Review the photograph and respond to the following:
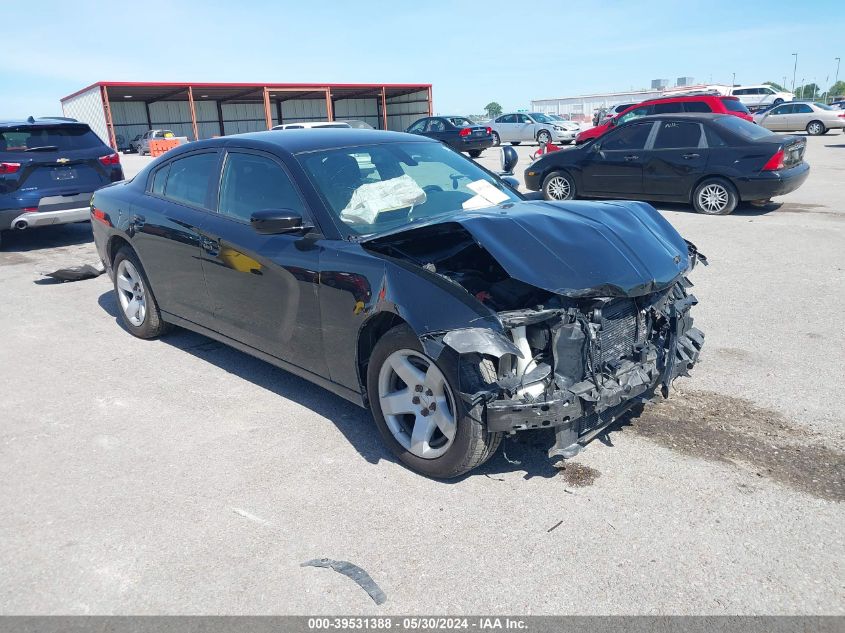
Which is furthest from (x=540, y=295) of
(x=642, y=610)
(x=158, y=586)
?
(x=158, y=586)

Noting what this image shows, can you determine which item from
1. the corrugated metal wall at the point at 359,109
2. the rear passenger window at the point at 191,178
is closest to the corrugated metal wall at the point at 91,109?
the corrugated metal wall at the point at 359,109

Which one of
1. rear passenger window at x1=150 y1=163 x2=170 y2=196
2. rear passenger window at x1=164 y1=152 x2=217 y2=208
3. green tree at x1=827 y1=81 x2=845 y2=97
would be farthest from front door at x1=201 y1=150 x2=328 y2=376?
green tree at x1=827 y1=81 x2=845 y2=97

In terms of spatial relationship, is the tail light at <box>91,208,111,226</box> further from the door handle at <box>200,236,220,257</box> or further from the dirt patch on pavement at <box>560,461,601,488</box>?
the dirt patch on pavement at <box>560,461,601,488</box>

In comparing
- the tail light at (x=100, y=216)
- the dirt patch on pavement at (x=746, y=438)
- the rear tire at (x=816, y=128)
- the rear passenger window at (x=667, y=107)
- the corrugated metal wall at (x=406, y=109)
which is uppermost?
the corrugated metal wall at (x=406, y=109)

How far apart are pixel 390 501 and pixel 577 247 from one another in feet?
5.29

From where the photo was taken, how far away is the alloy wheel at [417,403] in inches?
135

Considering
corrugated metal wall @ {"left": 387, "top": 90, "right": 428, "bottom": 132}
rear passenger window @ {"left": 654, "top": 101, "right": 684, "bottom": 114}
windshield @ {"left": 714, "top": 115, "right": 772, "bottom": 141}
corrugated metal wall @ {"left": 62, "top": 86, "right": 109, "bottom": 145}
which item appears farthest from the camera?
corrugated metal wall @ {"left": 387, "top": 90, "right": 428, "bottom": 132}

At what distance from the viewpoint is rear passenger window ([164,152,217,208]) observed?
4.95 metres

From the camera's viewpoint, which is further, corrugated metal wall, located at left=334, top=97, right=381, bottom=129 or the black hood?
corrugated metal wall, located at left=334, top=97, right=381, bottom=129

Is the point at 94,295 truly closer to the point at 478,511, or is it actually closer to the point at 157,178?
the point at 157,178

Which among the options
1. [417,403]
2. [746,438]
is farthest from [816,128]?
[417,403]

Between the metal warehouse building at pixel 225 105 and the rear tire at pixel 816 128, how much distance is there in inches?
1029

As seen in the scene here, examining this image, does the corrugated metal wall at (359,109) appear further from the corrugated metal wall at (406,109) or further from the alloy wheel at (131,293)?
the alloy wheel at (131,293)

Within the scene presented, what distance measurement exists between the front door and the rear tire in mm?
33197
